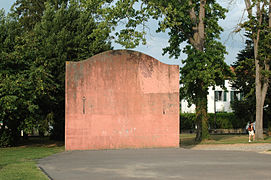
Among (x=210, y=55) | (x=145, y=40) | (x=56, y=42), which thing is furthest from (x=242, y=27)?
(x=56, y=42)

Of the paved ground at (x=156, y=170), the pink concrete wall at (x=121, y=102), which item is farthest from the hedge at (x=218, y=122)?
the paved ground at (x=156, y=170)

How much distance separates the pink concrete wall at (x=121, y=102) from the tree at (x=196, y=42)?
12.9 feet

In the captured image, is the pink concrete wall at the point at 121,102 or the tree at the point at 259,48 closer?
the pink concrete wall at the point at 121,102

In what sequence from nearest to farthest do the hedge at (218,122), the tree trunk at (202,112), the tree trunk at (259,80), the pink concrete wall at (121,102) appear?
the pink concrete wall at (121,102)
the tree trunk at (202,112)
the tree trunk at (259,80)
the hedge at (218,122)

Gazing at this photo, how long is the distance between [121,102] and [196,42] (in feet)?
37.4

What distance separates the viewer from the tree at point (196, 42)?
96.6ft

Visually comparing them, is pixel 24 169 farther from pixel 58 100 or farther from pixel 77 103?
pixel 58 100

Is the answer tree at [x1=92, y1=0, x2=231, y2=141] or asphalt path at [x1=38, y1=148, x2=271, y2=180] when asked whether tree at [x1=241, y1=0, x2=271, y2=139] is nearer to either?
tree at [x1=92, y1=0, x2=231, y2=141]

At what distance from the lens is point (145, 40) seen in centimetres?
2575

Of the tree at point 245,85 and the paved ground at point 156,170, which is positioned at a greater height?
the tree at point 245,85

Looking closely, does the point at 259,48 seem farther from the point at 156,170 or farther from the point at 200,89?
the point at 156,170

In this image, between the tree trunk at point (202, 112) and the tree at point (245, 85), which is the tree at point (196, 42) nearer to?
the tree trunk at point (202, 112)

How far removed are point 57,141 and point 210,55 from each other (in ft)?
46.8

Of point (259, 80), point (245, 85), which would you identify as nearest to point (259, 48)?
point (259, 80)
